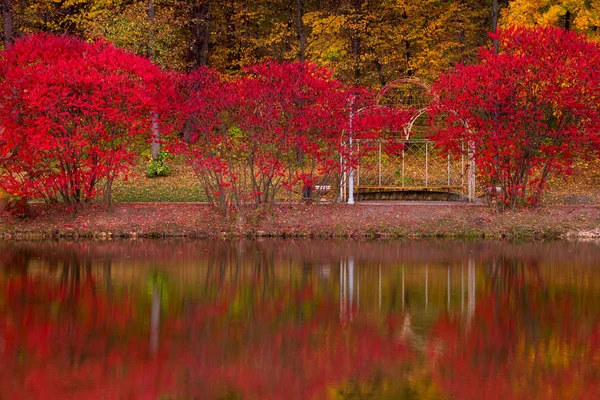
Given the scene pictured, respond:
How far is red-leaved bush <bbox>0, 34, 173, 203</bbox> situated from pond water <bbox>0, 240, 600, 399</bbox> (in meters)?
3.94

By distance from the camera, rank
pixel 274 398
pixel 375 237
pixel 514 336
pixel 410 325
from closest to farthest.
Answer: pixel 274 398, pixel 514 336, pixel 410 325, pixel 375 237

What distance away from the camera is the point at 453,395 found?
7.02 m

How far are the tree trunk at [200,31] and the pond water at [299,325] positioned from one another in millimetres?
16033

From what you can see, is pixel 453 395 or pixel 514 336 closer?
pixel 453 395

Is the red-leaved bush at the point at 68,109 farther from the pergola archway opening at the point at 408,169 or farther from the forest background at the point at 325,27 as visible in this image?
the forest background at the point at 325,27

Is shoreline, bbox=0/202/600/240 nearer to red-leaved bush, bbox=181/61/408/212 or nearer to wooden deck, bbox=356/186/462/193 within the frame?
red-leaved bush, bbox=181/61/408/212

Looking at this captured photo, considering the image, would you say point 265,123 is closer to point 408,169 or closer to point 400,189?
point 400,189

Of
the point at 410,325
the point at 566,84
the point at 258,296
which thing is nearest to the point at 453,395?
the point at 410,325

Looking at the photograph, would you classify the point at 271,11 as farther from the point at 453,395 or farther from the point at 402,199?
the point at 453,395

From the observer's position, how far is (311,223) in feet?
64.5

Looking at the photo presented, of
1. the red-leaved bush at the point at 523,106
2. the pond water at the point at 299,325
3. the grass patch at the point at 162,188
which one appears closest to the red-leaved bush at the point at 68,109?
the grass patch at the point at 162,188

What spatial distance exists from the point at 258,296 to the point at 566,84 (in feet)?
35.6

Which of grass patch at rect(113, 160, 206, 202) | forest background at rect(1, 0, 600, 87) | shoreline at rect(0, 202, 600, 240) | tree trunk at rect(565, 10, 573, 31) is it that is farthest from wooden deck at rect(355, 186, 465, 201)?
tree trunk at rect(565, 10, 573, 31)

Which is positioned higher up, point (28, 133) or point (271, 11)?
point (271, 11)
